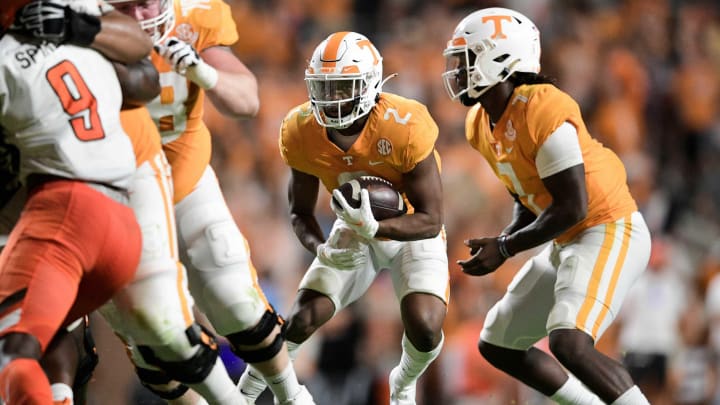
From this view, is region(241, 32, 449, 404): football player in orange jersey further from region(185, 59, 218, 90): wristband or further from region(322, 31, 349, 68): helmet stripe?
region(185, 59, 218, 90): wristband

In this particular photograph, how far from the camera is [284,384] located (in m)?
4.64

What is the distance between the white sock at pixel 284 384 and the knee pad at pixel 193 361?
0.49 metres

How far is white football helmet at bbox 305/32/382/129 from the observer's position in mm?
4918

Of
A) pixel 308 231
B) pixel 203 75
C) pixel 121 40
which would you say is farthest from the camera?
pixel 308 231

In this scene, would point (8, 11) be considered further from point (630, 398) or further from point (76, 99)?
point (630, 398)

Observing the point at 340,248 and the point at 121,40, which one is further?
the point at 340,248

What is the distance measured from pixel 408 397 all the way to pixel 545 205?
3.46 feet

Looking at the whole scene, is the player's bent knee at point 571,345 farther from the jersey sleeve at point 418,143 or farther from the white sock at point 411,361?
the jersey sleeve at point 418,143

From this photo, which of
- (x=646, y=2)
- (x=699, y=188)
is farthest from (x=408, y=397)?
(x=646, y=2)

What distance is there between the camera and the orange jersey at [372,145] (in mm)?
4891

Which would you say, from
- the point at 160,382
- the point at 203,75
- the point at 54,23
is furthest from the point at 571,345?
the point at 54,23

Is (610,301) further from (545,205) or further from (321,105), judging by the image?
(321,105)

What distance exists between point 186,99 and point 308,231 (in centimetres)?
93

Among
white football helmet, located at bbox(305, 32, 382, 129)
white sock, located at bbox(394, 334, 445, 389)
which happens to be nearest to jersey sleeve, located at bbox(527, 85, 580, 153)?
white football helmet, located at bbox(305, 32, 382, 129)
